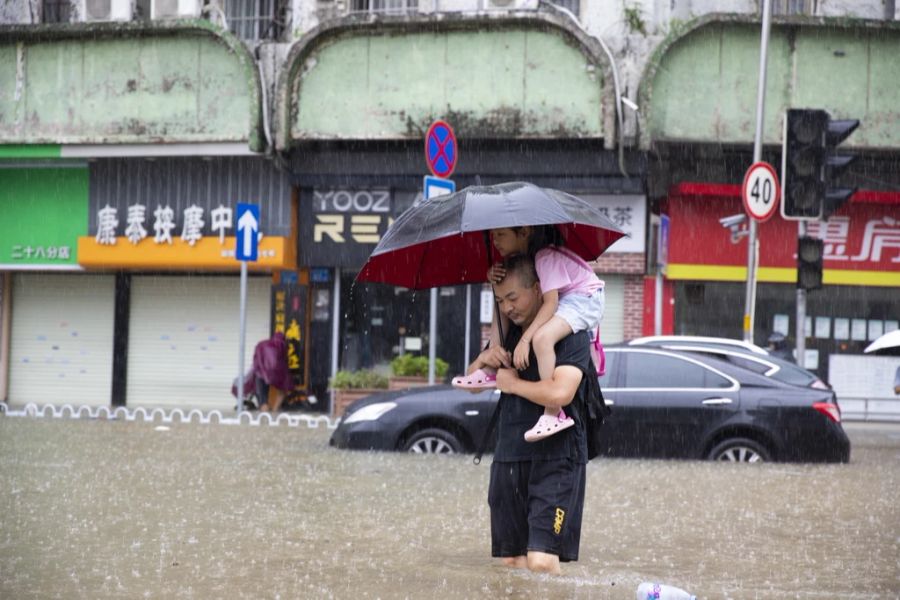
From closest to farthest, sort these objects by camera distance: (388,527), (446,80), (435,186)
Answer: (388,527) → (435,186) → (446,80)

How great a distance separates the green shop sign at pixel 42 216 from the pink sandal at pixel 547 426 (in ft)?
69.6

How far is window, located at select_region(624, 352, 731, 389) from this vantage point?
13.8m

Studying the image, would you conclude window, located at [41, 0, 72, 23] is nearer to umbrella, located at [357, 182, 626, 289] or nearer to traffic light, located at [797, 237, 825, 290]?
traffic light, located at [797, 237, 825, 290]

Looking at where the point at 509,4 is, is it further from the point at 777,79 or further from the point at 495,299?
the point at 495,299

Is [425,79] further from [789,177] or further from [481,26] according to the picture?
[789,177]

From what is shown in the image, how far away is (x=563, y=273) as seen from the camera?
580cm

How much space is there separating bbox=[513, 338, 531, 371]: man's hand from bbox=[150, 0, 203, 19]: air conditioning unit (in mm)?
20265

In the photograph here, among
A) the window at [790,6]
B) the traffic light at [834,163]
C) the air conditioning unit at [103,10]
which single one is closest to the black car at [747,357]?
the traffic light at [834,163]

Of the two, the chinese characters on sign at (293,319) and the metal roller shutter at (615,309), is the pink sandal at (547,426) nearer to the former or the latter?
the metal roller shutter at (615,309)

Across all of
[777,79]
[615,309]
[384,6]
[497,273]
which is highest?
[384,6]

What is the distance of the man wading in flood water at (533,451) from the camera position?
18.8 feet

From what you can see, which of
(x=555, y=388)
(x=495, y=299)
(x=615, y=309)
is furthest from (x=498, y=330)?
(x=615, y=309)

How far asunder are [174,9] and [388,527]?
18.3m

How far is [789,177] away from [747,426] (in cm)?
374
